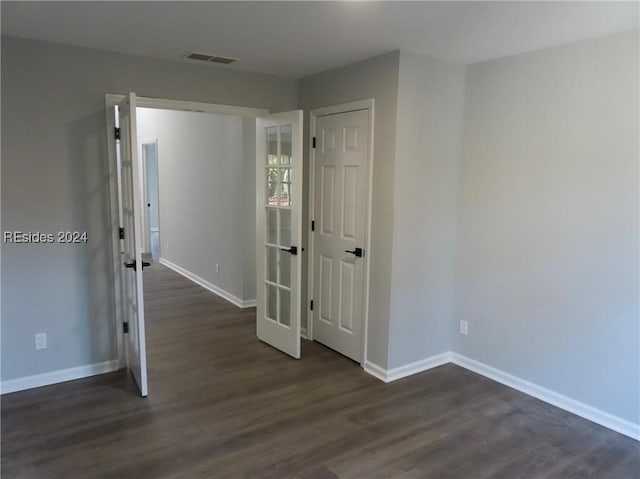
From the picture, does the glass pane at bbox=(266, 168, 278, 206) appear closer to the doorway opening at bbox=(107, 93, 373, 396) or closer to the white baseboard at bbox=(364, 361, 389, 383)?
the doorway opening at bbox=(107, 93, 373, 396)

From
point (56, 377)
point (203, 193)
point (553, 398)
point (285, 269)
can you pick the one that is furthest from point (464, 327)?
point (203, 193)

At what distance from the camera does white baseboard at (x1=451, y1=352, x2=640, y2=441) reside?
9.30 ft

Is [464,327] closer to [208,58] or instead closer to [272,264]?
[272,264]

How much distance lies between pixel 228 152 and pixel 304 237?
1.90 meters

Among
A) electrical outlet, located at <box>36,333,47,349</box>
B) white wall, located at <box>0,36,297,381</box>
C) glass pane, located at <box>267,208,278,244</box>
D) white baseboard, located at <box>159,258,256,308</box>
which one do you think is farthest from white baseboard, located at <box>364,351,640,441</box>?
electrical outlet, located at <box>36,333,47,349</box>

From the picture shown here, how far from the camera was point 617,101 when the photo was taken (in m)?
2.75

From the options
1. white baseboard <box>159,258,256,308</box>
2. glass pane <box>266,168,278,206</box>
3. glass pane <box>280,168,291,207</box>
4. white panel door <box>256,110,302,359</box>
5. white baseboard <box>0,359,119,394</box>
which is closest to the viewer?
white baseboard <box>0,359,119,394</box>

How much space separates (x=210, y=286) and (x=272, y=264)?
7.43ft

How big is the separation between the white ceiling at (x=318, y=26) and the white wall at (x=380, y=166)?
0.17m

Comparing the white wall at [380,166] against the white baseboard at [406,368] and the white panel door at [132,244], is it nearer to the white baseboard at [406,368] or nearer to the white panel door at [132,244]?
the white baseboard at [406,368]

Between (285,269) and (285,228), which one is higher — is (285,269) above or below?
below

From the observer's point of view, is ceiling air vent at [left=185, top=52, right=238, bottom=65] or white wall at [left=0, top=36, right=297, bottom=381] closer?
white wall at [left=0, top=36, right=297, bottom=381]

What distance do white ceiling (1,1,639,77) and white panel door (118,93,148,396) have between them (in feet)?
1.61

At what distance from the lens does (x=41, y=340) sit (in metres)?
3.30
